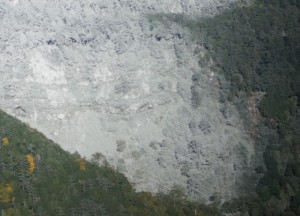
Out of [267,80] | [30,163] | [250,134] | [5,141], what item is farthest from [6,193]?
[267,80]

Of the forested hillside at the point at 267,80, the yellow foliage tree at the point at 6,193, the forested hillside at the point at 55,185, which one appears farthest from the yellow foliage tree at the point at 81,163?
the forested hillside at the point at 267,80

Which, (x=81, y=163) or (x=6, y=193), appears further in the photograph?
(x=81, y=163)

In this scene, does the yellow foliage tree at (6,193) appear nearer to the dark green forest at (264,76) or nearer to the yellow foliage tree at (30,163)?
the yellow foliage tree at (30,163)

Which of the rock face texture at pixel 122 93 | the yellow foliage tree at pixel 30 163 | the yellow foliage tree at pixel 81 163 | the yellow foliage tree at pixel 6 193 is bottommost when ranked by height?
the yellow foliage tree at pixel 6 193

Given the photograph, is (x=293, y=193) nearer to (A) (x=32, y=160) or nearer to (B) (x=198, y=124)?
(B) (x=198, y=124)

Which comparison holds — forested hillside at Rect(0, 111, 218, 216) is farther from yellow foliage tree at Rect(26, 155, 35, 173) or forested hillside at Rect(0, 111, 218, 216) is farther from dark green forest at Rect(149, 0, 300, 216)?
dark green forest at Rect(149, 0, 300, 216)

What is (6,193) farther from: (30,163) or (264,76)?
(264,76)

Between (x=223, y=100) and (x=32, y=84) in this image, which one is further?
(x=223, y=100)

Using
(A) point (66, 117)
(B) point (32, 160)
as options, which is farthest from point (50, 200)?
(A) point (66, 117)
